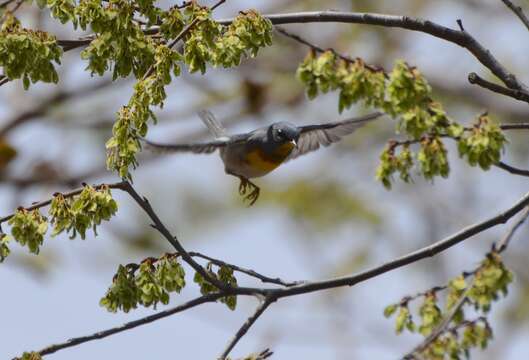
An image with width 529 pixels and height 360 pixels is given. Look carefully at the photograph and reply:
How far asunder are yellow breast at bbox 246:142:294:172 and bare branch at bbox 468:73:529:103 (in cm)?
190

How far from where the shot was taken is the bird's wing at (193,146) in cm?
448

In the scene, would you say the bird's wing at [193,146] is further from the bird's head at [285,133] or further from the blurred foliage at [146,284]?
the blurred foliage at [146,284]

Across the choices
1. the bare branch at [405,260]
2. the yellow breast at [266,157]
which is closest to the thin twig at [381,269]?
the bare branch at [405,260]

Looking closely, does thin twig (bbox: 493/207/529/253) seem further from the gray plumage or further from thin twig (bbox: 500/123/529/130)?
the gray plumage

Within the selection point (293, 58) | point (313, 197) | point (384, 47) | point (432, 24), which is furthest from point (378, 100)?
point (313, 197)

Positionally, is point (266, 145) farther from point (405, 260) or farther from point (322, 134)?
point (405, 260)

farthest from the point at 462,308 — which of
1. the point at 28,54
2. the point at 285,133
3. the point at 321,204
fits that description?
the point at 321,204

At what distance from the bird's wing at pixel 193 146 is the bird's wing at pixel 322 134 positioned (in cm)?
46

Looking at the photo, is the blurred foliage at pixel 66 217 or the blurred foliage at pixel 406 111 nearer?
the blurred foliage at pixel 66 217

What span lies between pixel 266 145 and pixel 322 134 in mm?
483

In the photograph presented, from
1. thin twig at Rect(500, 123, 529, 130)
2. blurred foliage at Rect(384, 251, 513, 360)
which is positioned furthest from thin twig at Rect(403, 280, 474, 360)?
thin twig at Rect(500, 123, 529, 130)

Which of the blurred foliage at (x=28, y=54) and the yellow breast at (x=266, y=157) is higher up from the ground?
the yellow breast at (x=266, y=157)

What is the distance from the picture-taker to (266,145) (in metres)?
5.18

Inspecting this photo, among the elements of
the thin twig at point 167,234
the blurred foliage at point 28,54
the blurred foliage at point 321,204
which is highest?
the blurred foliage at point 321,204
